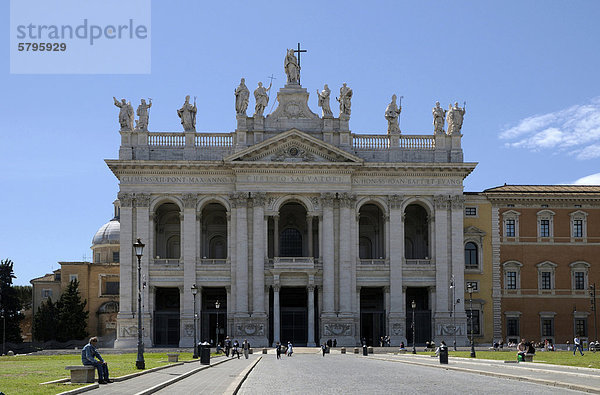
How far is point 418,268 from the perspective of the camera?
3068 inches

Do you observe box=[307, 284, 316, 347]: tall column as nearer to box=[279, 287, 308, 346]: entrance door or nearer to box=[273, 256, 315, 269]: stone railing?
box=[279, 287, 308, 346]: entrance door

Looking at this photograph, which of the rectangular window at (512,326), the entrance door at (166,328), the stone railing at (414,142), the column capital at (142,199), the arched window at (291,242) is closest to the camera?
the column capital at (142,199)

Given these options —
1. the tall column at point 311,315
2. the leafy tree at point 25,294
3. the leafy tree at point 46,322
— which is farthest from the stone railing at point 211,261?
the leafy tree at point 25,294

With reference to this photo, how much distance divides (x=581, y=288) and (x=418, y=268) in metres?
15.2

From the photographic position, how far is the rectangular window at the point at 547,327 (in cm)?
7994

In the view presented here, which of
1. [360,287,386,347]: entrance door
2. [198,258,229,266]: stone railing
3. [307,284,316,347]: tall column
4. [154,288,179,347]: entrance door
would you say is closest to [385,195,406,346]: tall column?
[360,287,386,347]: entrance door

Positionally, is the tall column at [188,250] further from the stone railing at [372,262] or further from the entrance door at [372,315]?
the entrance door at [372,315]

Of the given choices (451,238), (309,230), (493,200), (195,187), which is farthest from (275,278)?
(493,200)

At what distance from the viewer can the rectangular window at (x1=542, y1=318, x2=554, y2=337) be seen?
79.9m

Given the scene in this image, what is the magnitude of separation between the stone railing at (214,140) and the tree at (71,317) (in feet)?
95.4

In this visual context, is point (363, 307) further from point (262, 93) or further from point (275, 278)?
point (262, 93)

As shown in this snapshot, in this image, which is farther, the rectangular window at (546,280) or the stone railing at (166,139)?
the rectangular window at (546,280)

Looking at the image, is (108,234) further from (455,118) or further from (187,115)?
(455,118)

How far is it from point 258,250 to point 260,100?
12.8m
